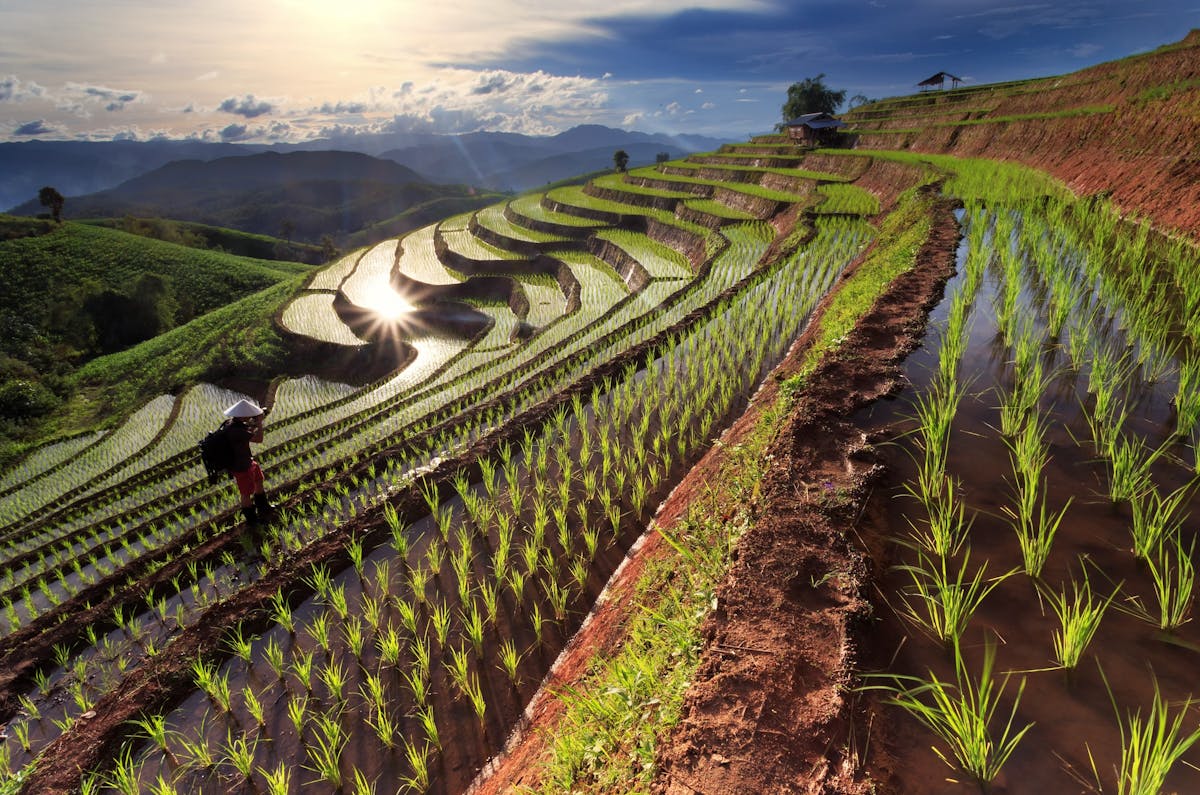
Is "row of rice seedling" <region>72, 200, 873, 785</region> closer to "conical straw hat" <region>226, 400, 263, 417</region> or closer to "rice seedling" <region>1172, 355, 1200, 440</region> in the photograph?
"conical straw hat" <region>226, 400, 263, 417</region>

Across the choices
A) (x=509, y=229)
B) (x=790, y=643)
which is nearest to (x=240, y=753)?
(x=790, y=643)

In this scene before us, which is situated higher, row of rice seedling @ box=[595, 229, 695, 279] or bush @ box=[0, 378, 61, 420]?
row of rice seedling @ box=[595, 229, 695, 279]

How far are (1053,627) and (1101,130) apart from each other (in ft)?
A: 46.1

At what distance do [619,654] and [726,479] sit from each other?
1448 mm

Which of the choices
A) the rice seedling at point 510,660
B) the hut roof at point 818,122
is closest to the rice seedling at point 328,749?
the rice seedling at point 510,660

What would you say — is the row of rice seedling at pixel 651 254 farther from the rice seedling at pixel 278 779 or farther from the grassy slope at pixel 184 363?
the rice seedling at pixel 278 779

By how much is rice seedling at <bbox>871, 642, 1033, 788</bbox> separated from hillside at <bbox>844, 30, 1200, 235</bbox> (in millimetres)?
7948

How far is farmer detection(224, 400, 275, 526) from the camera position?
4762mm

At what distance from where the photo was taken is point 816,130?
2772 cm

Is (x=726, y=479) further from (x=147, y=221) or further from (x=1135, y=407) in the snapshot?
(x=147, y=221)

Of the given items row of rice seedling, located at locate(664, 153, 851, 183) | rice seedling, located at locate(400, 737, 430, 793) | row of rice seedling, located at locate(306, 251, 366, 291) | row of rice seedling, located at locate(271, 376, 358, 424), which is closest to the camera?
rice seedling, located at locate(400, 737, 430, 793)

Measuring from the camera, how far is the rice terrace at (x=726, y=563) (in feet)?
6.07

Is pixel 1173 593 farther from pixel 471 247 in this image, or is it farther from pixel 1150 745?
pixel 471 247

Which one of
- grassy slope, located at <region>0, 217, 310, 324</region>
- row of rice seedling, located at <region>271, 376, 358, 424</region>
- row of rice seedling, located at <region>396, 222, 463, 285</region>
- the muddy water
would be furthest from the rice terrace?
grassy slope, located at <region>0, 217, 310, 324</region>
